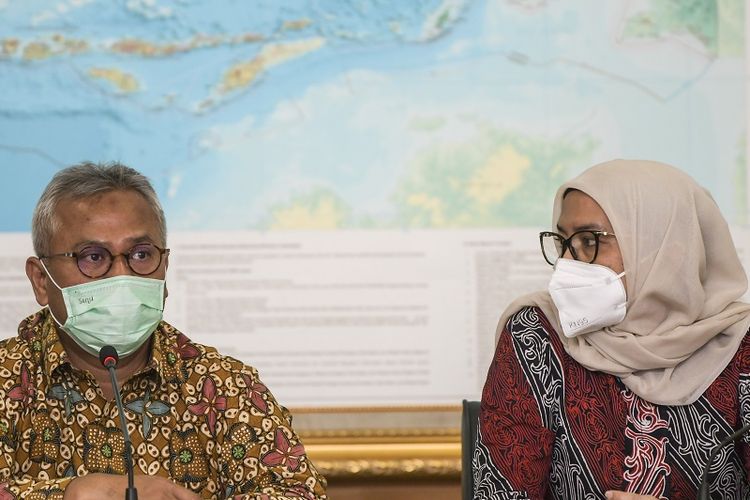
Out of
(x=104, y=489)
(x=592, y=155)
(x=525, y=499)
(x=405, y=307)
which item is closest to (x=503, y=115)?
(x=592, y=155)

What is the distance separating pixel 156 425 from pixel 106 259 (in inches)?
14.0

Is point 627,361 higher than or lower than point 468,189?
lower

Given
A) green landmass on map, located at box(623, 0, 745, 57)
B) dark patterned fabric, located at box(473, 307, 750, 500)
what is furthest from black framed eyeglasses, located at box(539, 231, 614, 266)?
green landmass on map, located at box(623, 0, 745, 57)

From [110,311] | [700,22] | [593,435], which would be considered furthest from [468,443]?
[700,22]

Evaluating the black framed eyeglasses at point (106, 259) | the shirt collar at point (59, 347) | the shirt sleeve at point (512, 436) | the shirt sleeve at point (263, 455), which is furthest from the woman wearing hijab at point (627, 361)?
the black framed eyeglasses at point (106, 259)

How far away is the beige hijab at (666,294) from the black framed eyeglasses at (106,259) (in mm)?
917

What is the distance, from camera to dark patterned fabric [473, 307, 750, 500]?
6.70ft

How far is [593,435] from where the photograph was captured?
208 cm

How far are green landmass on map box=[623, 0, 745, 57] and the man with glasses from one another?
5.66ft

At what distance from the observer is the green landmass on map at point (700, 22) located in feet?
9.89

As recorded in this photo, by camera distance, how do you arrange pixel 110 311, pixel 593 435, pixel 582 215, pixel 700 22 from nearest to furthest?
1. pixel 110 311
2. pixel 593 435
3. pixel 582 215
4. pixel 700 22

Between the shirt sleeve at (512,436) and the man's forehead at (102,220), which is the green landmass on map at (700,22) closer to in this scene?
the shirt sleeve at (512,436)

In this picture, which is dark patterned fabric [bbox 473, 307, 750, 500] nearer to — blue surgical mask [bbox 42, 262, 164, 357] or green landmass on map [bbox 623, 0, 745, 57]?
blue surgical mask [bbox 42, 262, 164, 357]

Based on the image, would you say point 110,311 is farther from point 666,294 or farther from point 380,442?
point 380,442
